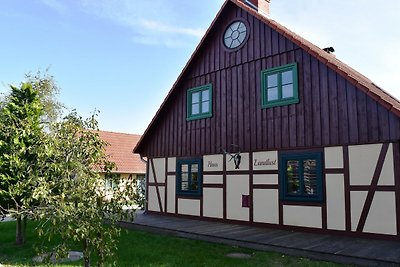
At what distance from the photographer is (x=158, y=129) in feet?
45.6

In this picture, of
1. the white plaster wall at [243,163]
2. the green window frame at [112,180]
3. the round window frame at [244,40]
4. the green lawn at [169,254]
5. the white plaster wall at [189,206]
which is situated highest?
the round window frame at [244,40]

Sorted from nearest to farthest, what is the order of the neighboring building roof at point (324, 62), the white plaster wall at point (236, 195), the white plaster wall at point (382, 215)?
1. the white plaster wall at point (382, 215)
2. the neighboring building roof at point (324, 62)
3. the white plaster wall at point (236, 195)

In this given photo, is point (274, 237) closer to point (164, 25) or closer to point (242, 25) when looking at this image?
point (242, 25)

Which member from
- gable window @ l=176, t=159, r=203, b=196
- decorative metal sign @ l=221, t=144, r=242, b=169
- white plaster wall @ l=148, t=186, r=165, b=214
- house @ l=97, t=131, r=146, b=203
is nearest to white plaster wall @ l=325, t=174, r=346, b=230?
decorative metal sign @ l=221, t=144, r=242, b=169

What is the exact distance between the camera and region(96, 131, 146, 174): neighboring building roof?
76.0 feet

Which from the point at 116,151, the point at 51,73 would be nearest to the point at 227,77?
the point at 116,151

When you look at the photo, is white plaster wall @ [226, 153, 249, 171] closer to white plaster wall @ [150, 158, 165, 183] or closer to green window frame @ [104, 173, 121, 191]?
white plaster wall @ [150, 158, 165, 183]

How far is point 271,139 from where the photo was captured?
10078mm

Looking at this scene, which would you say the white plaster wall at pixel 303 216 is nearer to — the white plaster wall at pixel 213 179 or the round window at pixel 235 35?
the white plaster wall at pixel 213 179

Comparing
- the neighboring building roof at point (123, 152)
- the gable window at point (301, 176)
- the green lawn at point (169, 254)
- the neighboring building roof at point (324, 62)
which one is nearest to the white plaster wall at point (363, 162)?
the gable window at point (301, 176)

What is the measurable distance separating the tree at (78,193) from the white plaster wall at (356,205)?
5767 millimetres

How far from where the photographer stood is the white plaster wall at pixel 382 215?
7.74 m

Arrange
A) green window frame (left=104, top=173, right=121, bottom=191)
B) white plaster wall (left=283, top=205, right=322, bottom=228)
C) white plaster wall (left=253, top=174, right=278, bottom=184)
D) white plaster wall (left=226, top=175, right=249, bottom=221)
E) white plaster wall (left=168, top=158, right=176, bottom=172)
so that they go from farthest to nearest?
white plaster wall (left=168, top=158, right=176, bottom=172) < white plaster wall (left=226, top=175, right=249, bottom=221) < white plaster wall (left=253, top=174, right=278, bottom=184) < white plaster wall (left=283, top=205, right=322, bottom=228) < green window frame (left=104, top=173, right=121, bottom=191)

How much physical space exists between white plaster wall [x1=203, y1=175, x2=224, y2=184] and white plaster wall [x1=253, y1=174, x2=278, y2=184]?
1.34 metres
